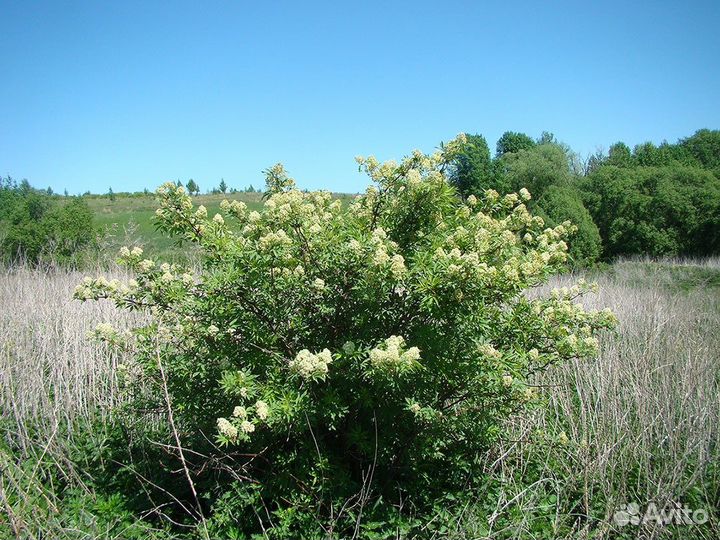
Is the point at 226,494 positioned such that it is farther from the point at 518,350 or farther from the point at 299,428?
the point at 518,350

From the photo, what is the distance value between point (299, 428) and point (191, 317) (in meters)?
1.06

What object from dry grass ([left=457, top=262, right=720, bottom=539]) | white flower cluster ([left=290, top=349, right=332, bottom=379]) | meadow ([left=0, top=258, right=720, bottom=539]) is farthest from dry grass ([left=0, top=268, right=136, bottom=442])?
dry grass ([left=457, top=262, right=720, bottom=539])

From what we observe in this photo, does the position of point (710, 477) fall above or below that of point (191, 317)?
below

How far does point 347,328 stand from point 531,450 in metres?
1.91

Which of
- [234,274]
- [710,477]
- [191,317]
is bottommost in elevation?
[710,477]

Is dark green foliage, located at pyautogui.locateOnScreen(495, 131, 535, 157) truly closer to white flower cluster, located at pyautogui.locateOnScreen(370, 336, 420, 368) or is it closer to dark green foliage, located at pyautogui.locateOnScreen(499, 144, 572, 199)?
dark green foliage, located at pyautogui.locateOnScreen(499, 144, 572, 199)

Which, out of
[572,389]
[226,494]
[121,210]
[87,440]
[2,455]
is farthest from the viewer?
[121,210]

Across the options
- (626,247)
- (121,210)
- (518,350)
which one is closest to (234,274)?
(518,350)

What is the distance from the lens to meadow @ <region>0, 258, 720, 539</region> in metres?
3.02

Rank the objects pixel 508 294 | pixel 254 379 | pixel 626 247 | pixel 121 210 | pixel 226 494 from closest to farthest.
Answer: pixel 508 294, pixel 254 379, pixel 226 494, pixel 626 247, pixel 121 210

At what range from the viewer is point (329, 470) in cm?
297

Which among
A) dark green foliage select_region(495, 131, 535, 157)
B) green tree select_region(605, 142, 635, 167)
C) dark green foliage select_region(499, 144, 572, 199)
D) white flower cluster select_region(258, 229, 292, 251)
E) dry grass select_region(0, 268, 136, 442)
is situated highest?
dark green foliage select_region(495, 131, 535, 157)

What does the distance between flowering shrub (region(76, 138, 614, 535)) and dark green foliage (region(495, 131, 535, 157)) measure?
46.7 meters

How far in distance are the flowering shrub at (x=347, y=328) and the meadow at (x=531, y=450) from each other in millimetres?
501
